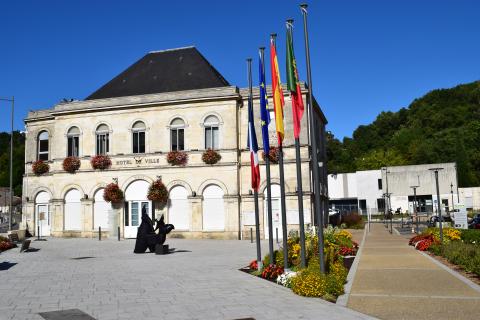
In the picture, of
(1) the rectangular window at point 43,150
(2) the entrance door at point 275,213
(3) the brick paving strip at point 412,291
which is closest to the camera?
(3) the brick paving strip at point 412,291

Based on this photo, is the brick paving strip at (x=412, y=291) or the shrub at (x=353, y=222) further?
the shrub at (x=353, y=222)

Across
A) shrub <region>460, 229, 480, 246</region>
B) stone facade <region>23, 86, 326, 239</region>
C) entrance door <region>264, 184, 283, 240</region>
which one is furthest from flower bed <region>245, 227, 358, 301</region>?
stone facade <region>23, 86, 326, 239</region>

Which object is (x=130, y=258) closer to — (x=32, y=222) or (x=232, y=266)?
(x=232, y=266)

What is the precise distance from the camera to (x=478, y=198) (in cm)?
6619

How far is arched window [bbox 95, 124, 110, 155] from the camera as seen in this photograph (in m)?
32.5

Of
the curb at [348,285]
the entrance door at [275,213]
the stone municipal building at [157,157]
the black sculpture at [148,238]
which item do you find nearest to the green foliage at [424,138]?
the stone municipal building at [157,157]

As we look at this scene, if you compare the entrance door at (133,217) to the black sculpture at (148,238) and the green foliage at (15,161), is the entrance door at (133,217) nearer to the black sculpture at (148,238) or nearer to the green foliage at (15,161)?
the black sculpture at (148,238)

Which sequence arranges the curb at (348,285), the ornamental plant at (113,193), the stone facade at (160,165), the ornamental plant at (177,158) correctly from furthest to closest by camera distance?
1. the ornamental plant at (113,193)
2. the ornamental plant at (177,158)
3. the stone facade at (160,165)
4. the curb at (348,285)

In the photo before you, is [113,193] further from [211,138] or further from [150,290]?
[150,290]

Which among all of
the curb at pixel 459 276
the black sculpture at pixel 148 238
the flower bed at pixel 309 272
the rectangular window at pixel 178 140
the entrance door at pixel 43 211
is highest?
the rectangular window at pixel 178 140

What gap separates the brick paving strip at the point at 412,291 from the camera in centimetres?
908

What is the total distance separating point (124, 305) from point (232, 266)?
6.78 metres

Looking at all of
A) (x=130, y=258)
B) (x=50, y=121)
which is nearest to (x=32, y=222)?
(x=50, y=121)

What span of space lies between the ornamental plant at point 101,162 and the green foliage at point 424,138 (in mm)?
57493
